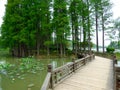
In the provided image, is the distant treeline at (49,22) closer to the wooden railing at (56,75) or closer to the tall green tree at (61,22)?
the tall green tree at (61,22)

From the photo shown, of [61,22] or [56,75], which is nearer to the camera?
[56,75]

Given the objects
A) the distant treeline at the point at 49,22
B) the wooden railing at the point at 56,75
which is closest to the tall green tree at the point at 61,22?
the distant treeline at the point at 49,22

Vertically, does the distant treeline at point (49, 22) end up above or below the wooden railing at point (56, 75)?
above

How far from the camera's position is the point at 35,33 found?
36719 mm

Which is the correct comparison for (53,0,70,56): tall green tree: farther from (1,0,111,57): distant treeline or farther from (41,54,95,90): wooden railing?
(41,54,95,90): wooden railing

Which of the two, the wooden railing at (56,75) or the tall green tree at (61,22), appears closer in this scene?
the wooden railing at (56,75)

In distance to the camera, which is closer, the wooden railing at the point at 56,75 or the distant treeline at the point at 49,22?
the wooden railing at the point at 56,75

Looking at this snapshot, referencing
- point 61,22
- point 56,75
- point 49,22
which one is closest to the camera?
point 56,75

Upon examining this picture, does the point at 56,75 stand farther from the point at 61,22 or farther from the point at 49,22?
the point at 49,22

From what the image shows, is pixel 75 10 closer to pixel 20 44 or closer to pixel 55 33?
pixel 55 33

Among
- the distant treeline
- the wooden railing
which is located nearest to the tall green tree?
the distant treeline

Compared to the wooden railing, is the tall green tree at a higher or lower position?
higher

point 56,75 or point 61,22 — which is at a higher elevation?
point 61,22

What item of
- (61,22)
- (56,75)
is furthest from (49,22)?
(56,75)
